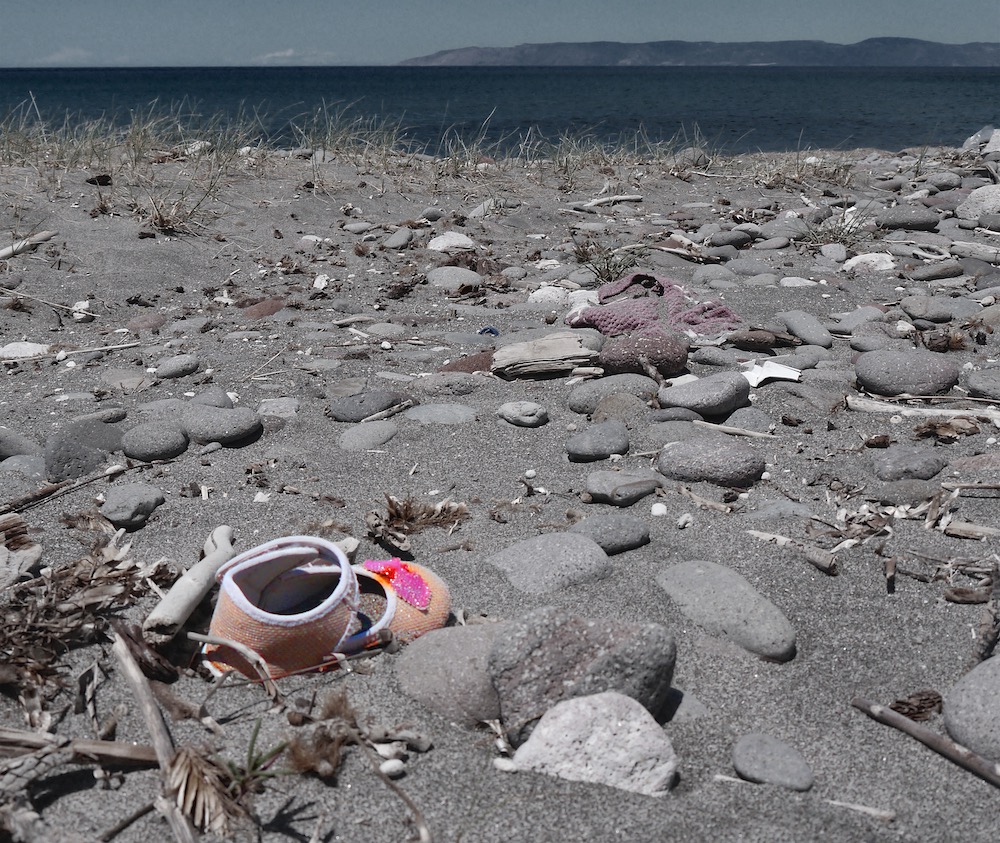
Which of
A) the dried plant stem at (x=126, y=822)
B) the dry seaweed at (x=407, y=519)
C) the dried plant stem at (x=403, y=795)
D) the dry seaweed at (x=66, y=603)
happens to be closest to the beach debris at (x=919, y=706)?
the dried plant stem at (x=403, y=795)

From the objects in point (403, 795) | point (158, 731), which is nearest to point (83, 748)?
point (158, 731)

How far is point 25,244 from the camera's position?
5.92m

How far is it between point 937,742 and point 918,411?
6.35 ft

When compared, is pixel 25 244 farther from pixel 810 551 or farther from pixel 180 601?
pixel 810 551

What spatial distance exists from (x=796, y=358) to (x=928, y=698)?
7.73 feet

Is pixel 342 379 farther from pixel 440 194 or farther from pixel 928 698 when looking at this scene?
pixel 440 194

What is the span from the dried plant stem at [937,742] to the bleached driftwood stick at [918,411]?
180 cm

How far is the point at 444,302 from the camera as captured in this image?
5617mm

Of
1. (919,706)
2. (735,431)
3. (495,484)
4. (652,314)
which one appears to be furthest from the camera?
(652,314)

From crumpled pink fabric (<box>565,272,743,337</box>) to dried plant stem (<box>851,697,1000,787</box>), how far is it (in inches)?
102

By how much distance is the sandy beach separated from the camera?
6.03 ft

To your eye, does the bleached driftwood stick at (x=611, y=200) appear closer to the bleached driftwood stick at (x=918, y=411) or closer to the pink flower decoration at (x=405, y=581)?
the bleached driftwood stick at (x=918, y=411)

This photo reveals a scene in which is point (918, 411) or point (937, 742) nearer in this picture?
point (937, 742)

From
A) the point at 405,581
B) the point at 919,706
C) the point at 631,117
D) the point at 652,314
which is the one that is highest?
the point at 631,117
